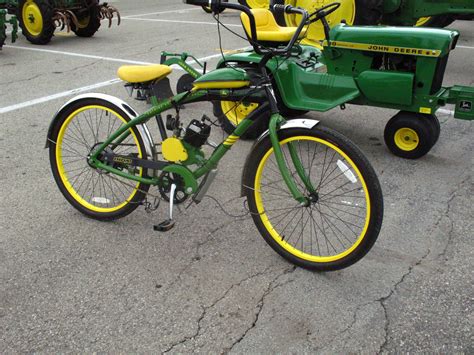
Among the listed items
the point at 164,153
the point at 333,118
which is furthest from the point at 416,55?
the point at 164,153

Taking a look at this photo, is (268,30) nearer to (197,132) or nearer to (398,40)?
(398,40)

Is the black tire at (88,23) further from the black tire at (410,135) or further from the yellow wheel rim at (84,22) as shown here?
the black tire at (410,135)

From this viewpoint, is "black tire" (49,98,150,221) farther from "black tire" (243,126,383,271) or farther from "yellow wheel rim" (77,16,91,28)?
"yellow wheel rim" (77,16,91,28)

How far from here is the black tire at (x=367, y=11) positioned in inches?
263

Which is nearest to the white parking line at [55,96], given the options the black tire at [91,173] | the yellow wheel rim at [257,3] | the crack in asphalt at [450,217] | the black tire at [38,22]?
the black tire at [91,173]

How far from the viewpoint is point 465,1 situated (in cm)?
691

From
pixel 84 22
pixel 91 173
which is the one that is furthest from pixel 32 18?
pixel 91 173

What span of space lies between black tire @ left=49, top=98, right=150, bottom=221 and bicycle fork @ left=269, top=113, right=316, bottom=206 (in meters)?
0.93

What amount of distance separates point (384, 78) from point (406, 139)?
0.63 meters

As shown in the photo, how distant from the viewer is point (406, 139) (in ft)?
14.8

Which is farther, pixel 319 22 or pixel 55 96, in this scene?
pixel 319 22

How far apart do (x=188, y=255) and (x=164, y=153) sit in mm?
656

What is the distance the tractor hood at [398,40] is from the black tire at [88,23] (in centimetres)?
667

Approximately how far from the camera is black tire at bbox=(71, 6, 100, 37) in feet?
32.0
